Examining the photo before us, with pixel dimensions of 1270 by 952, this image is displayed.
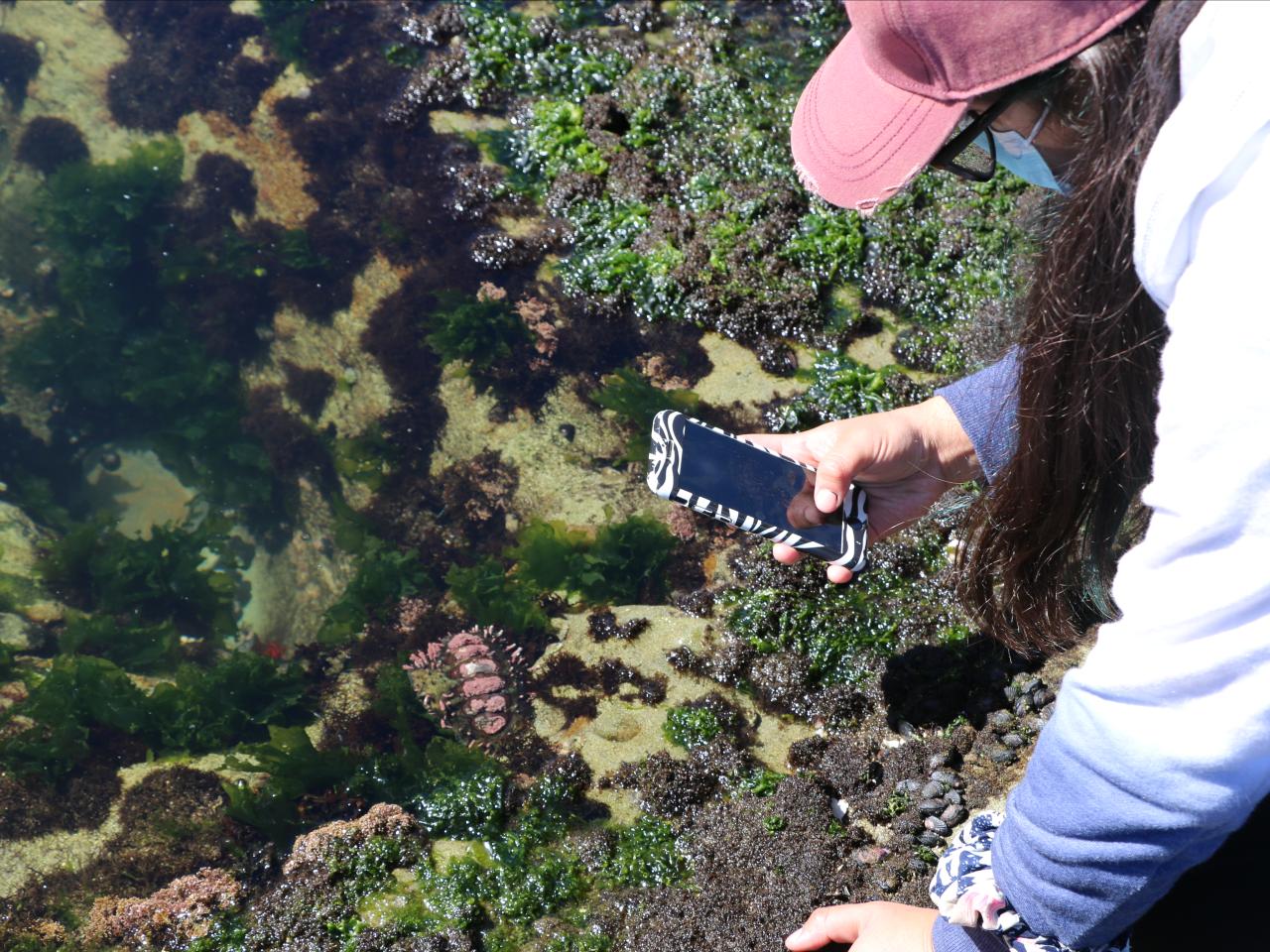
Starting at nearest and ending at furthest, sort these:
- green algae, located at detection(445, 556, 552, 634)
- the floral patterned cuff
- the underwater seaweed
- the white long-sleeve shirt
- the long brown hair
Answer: the white long-sleeve shirt, the long brown hair, the floral patterned cuff, green algae, located at detection(445, 556, 552, 634), the underwater seaweed

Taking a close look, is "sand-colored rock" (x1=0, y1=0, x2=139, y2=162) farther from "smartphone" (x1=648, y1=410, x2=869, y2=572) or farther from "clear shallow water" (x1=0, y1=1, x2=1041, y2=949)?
"smartphone" (x1=648, y1=410, x2=869, y2=572)

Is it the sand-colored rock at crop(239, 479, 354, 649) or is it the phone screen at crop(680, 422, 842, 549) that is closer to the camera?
the phone screen at crop(680, 422, 842, 549)

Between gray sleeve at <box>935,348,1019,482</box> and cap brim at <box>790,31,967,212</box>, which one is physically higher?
cap brim at <box>790,31,967,212</box>

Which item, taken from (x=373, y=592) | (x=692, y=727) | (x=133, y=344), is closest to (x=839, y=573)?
(x=692, y=727)

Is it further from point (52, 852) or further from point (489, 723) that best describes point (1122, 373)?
point (52, 852)

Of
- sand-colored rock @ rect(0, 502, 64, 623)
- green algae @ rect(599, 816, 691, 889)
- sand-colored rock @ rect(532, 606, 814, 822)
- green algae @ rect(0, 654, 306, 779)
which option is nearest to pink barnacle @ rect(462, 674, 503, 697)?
sand-colored rock @ rect(532, 606, 814, 822)

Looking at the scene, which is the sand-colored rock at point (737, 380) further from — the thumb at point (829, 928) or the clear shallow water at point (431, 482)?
the thumb at point (829, 928)

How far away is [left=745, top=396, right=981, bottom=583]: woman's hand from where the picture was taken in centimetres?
276

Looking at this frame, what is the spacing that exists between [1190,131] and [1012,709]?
2662 millimetres

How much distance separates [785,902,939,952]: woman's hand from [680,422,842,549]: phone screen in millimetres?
1036

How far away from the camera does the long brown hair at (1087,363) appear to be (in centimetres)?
133

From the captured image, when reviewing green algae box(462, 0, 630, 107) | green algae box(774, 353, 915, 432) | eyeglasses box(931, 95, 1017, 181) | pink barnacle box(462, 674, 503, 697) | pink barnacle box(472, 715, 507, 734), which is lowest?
pink barnacle box(472, 715, 507, 734)

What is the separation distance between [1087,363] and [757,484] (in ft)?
4.50

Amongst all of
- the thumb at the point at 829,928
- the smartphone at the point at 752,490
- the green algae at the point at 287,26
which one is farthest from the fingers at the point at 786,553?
the green algae at the point at 287,26
